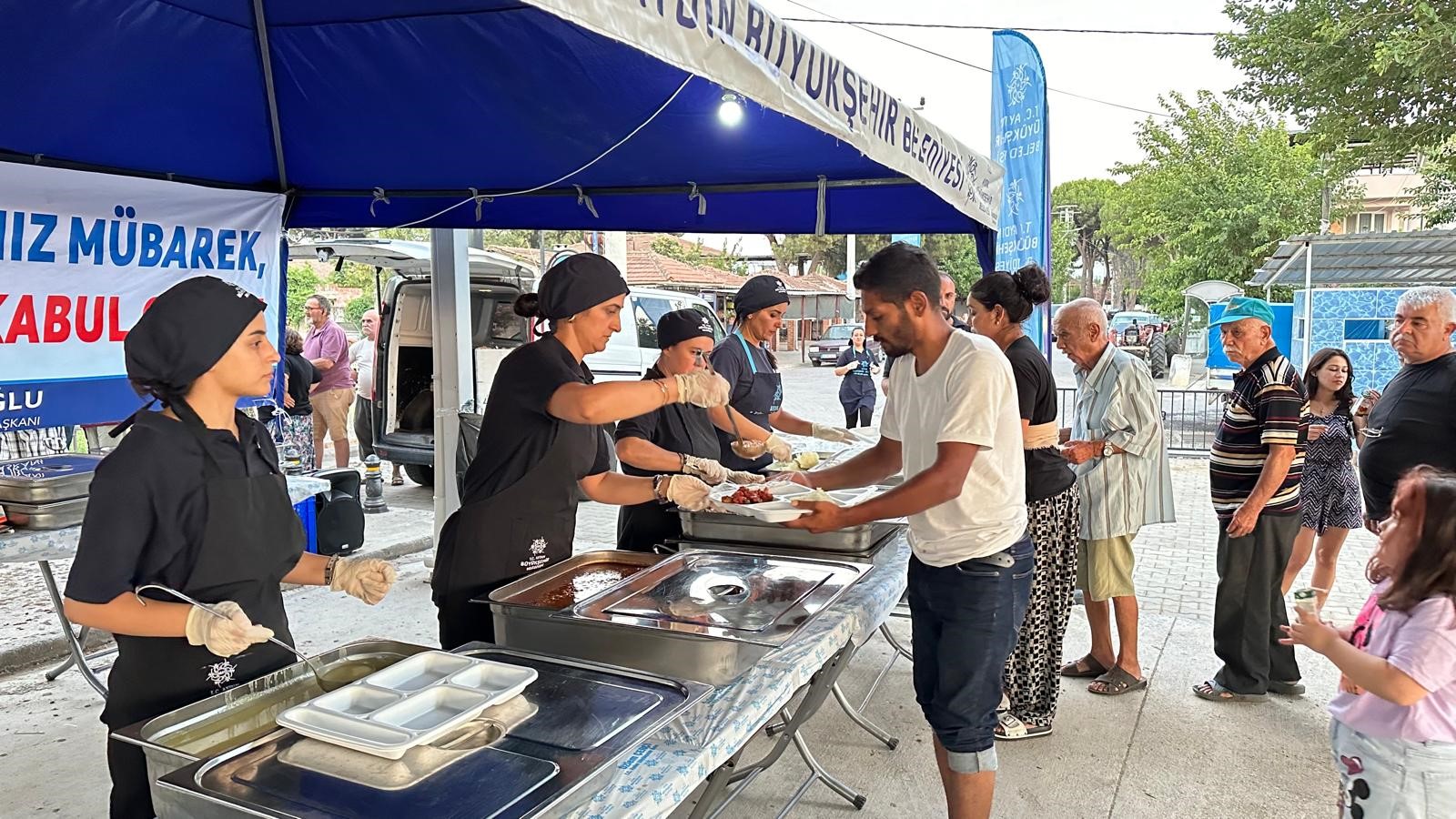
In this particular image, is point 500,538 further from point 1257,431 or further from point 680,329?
point 1257,431

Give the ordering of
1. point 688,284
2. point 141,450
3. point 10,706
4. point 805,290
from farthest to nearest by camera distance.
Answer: point 805,290 → point 688,284 → point 10,706 → point 141,450

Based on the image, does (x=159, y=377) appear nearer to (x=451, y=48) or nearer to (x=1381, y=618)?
(x=451, y=48)

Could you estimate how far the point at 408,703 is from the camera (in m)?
1.37

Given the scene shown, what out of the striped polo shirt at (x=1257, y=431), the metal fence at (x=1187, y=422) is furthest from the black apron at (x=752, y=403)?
the metal fence at (x=1187, y=422)

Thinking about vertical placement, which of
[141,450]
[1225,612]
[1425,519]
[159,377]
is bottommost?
[1225,612]

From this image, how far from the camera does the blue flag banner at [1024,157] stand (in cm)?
449

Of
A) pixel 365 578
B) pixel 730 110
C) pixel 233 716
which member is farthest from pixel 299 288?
pixel 233 716

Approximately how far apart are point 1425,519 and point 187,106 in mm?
3838

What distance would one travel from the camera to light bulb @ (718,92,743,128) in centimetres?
296

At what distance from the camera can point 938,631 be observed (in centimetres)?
237

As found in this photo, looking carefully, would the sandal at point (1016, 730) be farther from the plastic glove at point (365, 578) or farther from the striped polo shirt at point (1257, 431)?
the plastic glove at point (365, 578)

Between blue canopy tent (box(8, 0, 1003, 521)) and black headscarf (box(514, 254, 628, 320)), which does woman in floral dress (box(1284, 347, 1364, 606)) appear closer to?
blue canopy tent (box(8, 0, 1003, 521))

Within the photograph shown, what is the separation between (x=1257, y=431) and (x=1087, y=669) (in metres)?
1.23

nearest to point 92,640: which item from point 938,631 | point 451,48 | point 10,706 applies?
point 10,706
